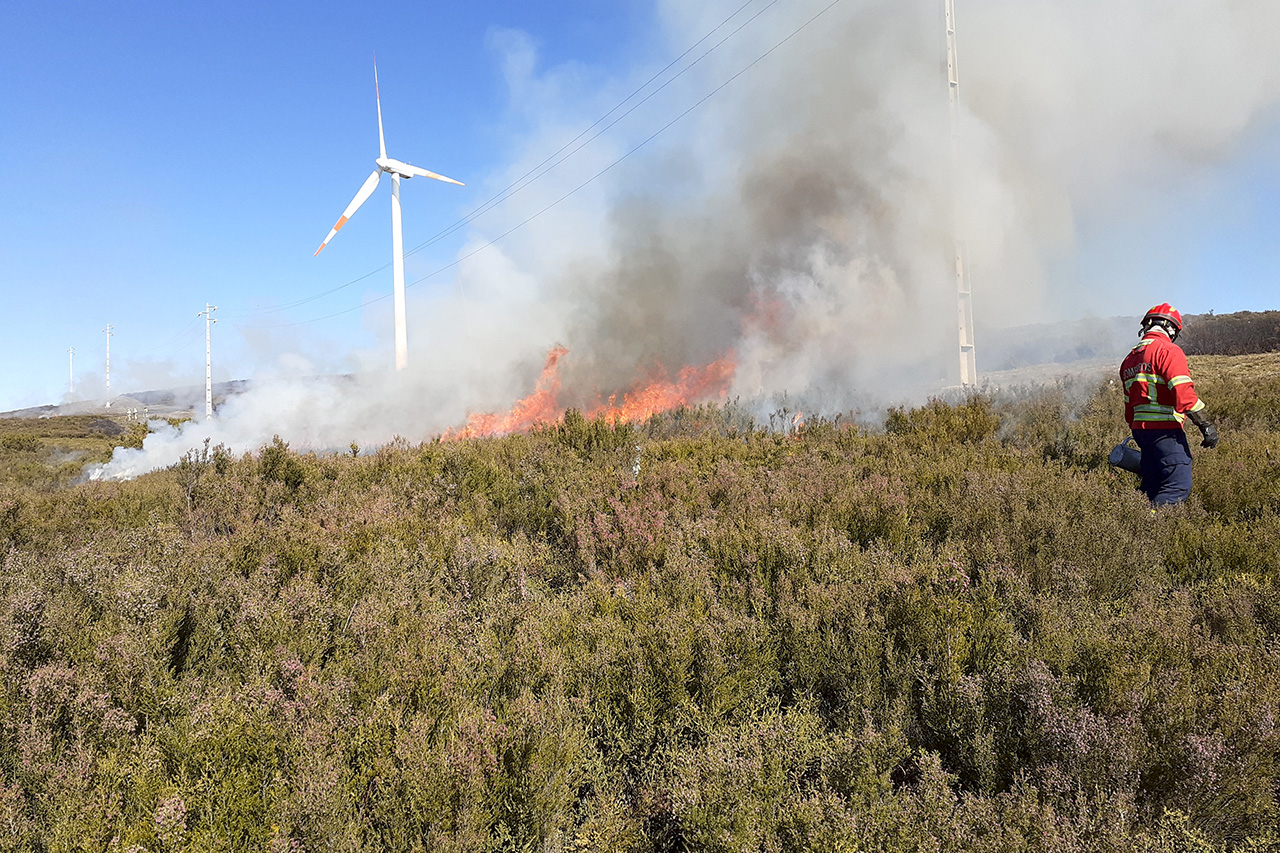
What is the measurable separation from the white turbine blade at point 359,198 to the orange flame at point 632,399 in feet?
43.3

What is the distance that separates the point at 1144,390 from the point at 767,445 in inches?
195

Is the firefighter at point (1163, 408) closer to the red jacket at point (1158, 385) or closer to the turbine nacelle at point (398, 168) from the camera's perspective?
the red jacket at point (1158, 385)

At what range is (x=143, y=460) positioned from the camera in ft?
76.2

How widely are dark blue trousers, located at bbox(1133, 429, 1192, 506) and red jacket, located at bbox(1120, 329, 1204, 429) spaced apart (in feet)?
0.33

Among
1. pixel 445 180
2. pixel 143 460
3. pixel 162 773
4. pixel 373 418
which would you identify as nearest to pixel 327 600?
pixel 162 773

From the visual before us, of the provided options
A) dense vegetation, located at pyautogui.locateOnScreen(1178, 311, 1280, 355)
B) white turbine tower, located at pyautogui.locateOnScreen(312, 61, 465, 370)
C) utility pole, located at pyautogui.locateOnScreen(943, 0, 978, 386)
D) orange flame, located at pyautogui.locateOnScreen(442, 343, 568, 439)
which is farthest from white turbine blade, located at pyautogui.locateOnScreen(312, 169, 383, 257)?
dense vegetation, located at pyautogui.locateOnScreen(1178, 311, 1280, 355)

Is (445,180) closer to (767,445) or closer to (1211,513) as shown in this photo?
(767,445)

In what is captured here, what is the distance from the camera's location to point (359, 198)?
99.6 feet

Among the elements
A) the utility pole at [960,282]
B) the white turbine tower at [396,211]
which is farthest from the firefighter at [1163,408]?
the white turbine tower at [396,211]

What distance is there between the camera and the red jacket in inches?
233

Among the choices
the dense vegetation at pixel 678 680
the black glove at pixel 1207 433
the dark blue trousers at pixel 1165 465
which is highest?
the black glove at pixel 1207 433

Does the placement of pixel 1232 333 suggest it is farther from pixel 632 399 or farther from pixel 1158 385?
pixel 1158 385

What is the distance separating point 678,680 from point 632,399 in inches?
769

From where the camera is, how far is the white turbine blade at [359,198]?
97.9 ft
